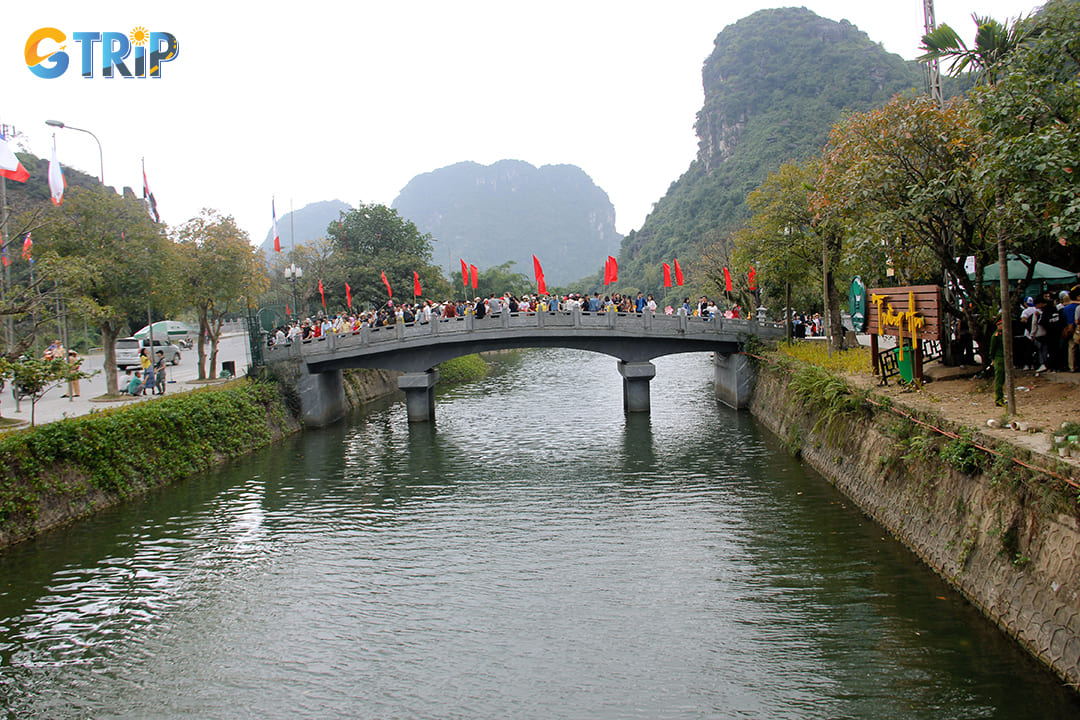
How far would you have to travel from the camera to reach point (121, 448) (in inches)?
733

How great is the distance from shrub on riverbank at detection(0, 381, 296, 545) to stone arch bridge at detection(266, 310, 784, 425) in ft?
9.28

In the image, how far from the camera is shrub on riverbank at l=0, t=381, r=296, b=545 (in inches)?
605

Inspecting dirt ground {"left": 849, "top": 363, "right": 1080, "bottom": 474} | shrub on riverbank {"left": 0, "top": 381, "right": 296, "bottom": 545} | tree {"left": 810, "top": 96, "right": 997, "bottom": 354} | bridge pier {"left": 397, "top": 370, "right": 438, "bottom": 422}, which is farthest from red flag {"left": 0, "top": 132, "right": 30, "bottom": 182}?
dirt ground {"left": 849, "top": 363, "right": 1080, "bottom": 474}

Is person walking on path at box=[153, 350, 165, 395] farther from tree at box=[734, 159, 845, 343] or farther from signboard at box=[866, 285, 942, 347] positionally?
signboard at box=[866, 285, 942, 347]

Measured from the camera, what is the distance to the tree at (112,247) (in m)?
22.6

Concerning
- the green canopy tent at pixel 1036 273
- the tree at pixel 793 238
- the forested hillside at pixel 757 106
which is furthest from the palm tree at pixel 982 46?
the forested hillside at pixel 757 106

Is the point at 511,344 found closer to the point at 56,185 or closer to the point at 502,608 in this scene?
the point at 56,185

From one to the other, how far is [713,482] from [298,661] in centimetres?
1145

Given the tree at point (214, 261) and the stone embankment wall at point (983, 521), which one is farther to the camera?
the tree at point (214, 261)

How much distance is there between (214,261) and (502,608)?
22.1 metres

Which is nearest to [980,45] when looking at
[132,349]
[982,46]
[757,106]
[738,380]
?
[982,46]

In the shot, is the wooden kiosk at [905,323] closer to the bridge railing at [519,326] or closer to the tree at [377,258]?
the bridge railing at [519,326]

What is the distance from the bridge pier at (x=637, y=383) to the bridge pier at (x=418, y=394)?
779 centimetres

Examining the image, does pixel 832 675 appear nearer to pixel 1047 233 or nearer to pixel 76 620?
pixel 1047 233
